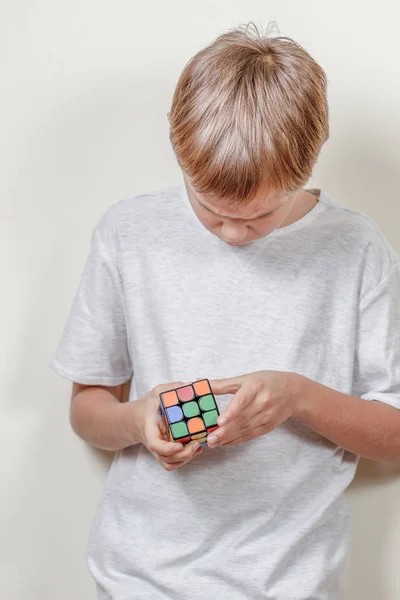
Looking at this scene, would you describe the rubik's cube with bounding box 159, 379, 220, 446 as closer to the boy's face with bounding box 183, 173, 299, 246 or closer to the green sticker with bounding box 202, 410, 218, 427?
the green sticker with bounding box 202, 410, 218, 427

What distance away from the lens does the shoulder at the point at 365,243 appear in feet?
3.92

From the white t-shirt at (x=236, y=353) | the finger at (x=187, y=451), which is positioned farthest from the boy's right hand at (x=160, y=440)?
the white t-shirt at (x=236, y=353)

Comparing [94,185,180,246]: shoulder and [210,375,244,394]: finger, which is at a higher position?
[94,185,180,246]: shoulder

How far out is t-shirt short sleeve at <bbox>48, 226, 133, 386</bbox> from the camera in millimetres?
1213

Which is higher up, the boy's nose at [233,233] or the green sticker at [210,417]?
the boy's nose at [233,233]

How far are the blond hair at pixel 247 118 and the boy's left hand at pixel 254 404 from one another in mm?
231

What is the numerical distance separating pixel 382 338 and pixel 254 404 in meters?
0.23

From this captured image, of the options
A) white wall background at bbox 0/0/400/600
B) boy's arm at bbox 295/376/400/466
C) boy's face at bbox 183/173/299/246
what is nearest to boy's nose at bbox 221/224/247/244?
boy's face at bbox 183/173/299/246

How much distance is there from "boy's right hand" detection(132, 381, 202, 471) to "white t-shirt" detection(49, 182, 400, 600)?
0.36 feet

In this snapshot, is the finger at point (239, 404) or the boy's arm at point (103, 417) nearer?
the finger at point (239, 404)

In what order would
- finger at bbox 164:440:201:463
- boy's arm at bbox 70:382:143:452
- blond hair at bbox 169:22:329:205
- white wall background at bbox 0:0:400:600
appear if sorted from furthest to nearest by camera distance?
white wall background at bbox 0:0:400:600 < boy's arm at bbox 70:382:143:452 < finger at bbox 164:440:201:463 < blond hair at bbox 169:22:329:205

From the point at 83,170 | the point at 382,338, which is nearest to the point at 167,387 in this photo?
the point at 382,338

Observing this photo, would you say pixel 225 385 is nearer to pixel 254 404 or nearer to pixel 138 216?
pixel 254 404

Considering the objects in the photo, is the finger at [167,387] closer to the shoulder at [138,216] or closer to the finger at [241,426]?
the finger at [241,426]
